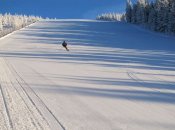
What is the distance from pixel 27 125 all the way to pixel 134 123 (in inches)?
104

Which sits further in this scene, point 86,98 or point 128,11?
point 128,11

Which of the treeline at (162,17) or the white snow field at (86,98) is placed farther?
the treeline at (162,17)

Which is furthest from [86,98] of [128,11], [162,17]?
[128,11]

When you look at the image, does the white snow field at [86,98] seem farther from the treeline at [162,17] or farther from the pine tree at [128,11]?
the pine tree at [128,11]

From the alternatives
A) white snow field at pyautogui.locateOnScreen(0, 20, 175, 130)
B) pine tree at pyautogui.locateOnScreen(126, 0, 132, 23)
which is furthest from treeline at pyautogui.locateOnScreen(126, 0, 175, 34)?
white snow field at pyautogui.locateOnScreen(0, 20, 175, 130)

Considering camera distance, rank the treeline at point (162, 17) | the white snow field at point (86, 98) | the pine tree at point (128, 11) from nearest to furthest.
Answer: the white snow field at point (86, 98)
the treeline at point (162, 17)
the pine tree at point (128, 11)

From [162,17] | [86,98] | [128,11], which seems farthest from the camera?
[128,11]

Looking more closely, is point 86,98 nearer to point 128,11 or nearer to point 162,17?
point 162,17

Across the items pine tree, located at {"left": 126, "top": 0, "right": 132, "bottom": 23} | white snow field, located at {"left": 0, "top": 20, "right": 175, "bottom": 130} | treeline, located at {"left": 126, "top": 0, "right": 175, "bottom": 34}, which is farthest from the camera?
pine tree, located at {"left": 126, "top": 0, "right": 132, "bottom": 23}

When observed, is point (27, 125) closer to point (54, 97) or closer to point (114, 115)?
point (114, 115)

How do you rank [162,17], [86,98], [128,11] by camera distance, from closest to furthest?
[86,98]
[162,17]
[128,11]

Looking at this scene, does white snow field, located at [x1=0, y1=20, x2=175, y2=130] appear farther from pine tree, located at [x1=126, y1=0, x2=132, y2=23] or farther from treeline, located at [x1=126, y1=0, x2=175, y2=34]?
pine tree, located at [x1=126, y1=0, x2=132, y2=23]

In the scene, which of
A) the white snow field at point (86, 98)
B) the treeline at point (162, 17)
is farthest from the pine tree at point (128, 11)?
the white snow field at point (86, 98)

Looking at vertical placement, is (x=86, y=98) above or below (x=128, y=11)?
below
